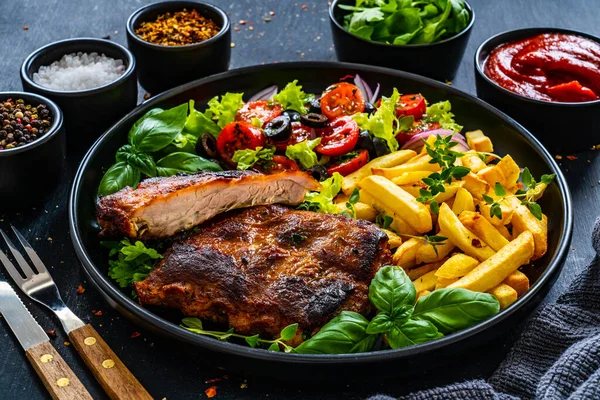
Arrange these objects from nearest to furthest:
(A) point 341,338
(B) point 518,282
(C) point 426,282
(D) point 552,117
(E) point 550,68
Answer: (A) point 341,338 < (B) point 518,282 < (C) point 426,282 < (D) point 552,117 < (E) point 550,68

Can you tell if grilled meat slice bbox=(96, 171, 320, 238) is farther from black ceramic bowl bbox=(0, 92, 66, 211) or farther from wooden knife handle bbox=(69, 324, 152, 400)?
black ceramic bowl bbox=(0, 92, 66, 211)

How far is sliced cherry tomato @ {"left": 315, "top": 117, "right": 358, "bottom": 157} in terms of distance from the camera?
4.80 m

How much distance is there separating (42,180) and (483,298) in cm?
293

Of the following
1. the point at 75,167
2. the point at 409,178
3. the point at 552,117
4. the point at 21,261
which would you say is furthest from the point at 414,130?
the point at 21,261

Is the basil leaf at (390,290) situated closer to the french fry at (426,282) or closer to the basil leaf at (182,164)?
the french fry at (426,282)

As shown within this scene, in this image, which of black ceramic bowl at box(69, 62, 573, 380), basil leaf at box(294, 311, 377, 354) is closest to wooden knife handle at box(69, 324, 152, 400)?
black ceramic bowl at box(69, 62, 573, 380)

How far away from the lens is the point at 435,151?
4.38 metres

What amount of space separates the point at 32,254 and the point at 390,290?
221cm

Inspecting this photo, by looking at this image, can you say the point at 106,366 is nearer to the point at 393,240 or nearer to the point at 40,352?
the point at 40,352

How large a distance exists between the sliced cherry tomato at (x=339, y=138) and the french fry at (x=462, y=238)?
0.98 metres

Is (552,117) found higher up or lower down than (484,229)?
higher up

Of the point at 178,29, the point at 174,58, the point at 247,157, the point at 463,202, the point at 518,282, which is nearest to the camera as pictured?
the point at 518,282

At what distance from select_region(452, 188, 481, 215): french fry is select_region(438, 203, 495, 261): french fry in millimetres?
169

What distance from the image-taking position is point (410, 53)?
→ 222 inches
